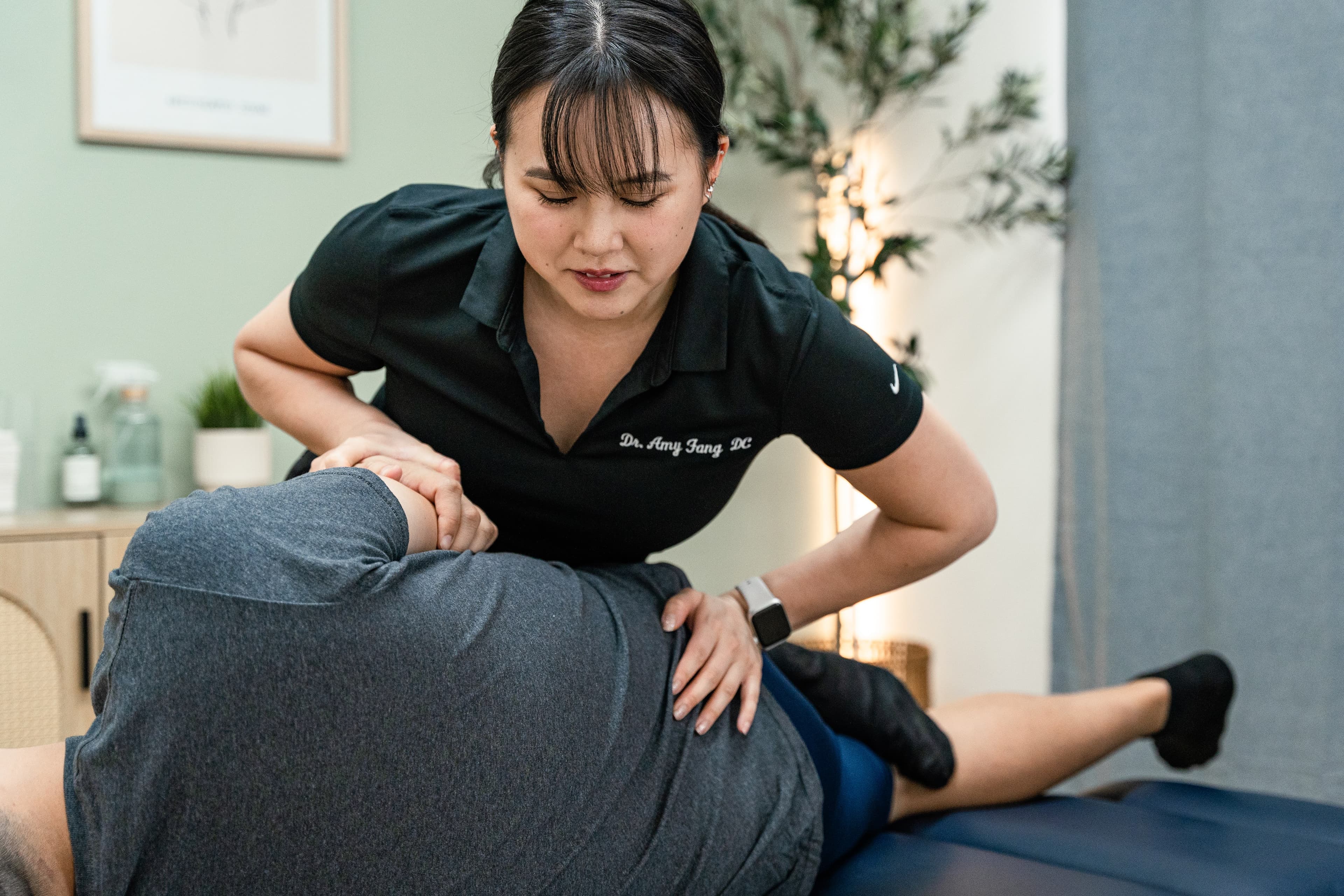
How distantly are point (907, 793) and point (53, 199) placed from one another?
Result: 2143 millimetres

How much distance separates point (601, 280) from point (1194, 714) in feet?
4.11

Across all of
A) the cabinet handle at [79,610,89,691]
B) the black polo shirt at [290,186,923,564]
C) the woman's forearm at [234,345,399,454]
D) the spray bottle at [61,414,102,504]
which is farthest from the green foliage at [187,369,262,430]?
the black polo shirt at [290,186,923,564]

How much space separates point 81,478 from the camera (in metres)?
2.20

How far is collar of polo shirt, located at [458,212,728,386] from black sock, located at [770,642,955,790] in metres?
0.42

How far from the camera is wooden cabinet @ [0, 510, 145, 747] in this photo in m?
1.87

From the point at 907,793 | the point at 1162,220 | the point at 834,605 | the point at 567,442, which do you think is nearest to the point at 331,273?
the point at 567,442

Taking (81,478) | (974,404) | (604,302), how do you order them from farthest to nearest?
(974,404)
(81,478)
(604,302)

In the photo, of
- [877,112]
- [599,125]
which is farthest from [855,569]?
[877,112]

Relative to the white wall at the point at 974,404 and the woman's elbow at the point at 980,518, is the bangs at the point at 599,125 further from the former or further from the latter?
the white wall at the point at 974,404

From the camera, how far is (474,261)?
1.13 meters

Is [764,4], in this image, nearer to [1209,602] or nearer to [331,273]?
[1209,602]

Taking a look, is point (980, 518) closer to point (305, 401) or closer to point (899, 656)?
point (305, 401)

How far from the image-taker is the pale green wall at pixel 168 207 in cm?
229

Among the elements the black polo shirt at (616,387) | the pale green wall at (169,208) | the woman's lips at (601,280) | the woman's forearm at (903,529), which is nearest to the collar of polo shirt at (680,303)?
the black polo shirt at (616,387)
